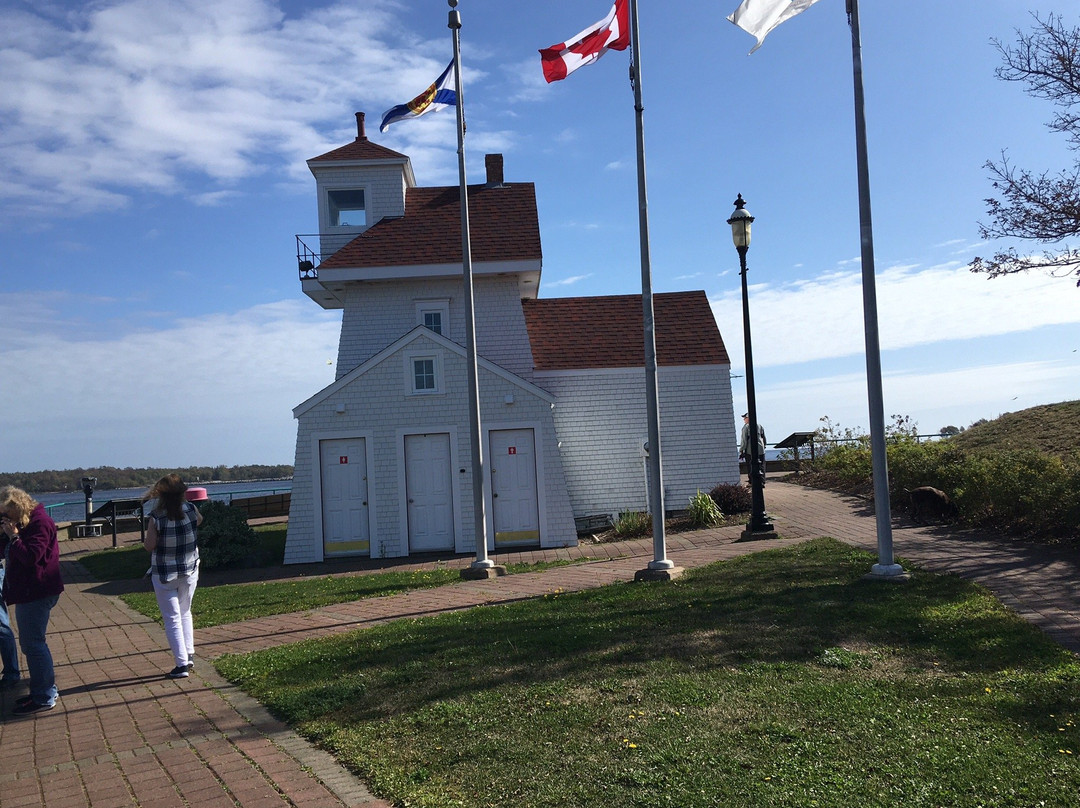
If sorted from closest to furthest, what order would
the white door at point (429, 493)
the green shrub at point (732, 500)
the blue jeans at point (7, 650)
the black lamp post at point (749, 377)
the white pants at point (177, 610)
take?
the blue jeans at point (7, 650), the white pants at point (177, 610), the black lamp post at point (749, 377), the white door at point (429, 493), the green shrub at point (732, 500)

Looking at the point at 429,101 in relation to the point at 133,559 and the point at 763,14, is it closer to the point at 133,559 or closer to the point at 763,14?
the point at 763,14

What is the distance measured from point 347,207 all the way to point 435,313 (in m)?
4.28

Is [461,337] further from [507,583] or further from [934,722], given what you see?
[934,722]

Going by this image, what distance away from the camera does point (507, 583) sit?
12.2m

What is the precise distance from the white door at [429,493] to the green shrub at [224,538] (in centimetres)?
343

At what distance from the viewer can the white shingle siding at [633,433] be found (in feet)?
70.5

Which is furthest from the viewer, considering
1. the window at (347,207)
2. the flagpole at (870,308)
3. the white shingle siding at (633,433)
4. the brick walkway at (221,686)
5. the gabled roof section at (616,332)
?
the window at (347,207)

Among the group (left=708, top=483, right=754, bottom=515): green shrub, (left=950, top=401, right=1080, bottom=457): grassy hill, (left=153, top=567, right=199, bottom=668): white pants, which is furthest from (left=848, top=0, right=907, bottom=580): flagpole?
(left=950, top=401, right=1080, bottom=457): grassy hill

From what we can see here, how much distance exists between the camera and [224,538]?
1769 cm

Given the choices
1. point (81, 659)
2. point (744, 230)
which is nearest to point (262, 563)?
point (81, 659)

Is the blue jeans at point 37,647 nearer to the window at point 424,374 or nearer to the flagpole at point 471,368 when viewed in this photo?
the flagpole at point 471,368

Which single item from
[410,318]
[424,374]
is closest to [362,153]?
[410,318]

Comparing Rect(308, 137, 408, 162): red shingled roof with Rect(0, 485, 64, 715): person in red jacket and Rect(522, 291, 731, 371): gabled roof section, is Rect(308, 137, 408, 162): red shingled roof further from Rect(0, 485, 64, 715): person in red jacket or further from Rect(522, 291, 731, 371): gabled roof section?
Rect(0, 485, 64, 715): person in red jacket

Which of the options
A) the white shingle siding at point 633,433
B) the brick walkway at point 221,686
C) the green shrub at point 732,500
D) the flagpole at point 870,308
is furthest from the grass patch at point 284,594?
the white shingle siding at point 633,433
